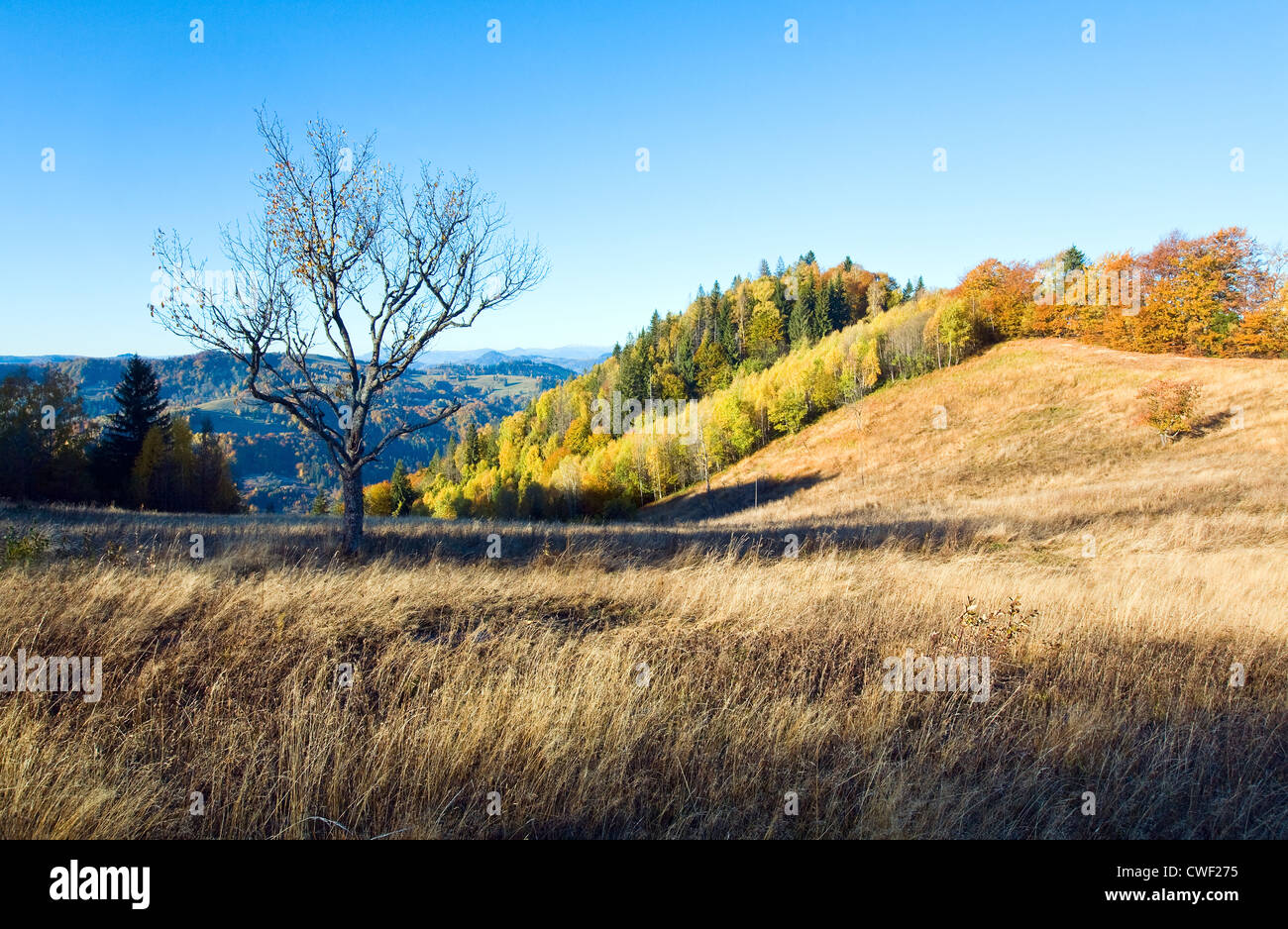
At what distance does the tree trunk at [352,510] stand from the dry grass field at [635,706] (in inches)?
124

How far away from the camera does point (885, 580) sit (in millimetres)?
7957

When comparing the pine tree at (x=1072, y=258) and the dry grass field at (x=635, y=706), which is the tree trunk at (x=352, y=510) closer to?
the dry grass field at (x=635, y=706)

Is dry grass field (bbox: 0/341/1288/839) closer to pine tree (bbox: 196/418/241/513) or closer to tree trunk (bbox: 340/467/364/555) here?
tree trunk (bbox: 340/467/364/555)

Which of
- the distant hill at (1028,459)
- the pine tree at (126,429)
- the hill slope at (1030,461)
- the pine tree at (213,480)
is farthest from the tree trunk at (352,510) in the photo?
the pine tree at (213,480)

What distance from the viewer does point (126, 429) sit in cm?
4734

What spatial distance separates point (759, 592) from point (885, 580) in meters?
2.11

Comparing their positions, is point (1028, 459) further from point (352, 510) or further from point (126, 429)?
point (126, 429)

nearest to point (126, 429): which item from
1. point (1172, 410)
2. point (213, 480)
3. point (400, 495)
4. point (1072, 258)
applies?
point (213, 480)

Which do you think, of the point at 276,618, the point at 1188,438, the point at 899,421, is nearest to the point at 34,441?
the point at 276,618

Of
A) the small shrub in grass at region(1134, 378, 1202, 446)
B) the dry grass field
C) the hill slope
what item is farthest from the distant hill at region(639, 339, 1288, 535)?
the dry grass field

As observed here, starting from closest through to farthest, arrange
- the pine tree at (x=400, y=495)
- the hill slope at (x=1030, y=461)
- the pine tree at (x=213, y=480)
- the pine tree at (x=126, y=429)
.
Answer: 1. the hill slope at (x=1030, y=461)
2. the pine tree at (x=126, y=429)
3. the pine tree at (x=213, y=480)
4. the pine tree at (x=400, y=495)

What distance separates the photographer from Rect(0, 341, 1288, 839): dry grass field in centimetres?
315

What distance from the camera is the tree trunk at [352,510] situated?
12117 millimetres

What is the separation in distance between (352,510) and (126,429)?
5028 centimetres
